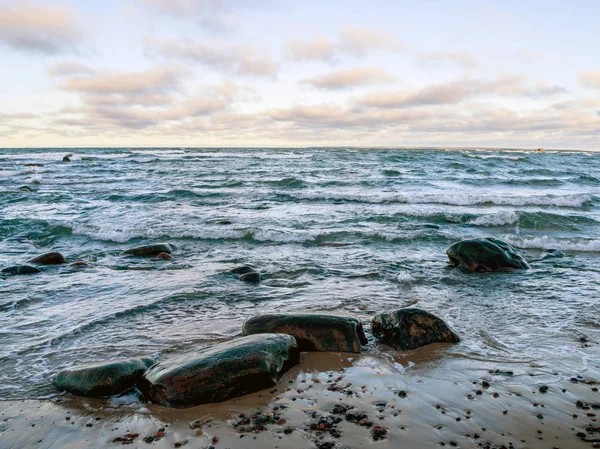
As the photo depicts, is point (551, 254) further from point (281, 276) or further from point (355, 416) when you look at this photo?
point (355, 416)

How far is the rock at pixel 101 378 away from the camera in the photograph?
13.2 ft

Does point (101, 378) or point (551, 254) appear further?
point (551, 254)

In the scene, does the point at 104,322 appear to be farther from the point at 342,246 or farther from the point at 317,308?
the point at 342,246

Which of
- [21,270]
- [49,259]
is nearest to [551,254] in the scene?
[49,259]

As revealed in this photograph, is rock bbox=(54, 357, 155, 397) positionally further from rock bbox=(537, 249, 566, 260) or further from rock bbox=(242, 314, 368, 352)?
rock bbox=(537, 249, 566, 260)

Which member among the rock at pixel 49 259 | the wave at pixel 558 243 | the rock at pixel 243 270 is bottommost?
the wave at pixel 558 243

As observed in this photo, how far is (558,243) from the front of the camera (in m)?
10.6

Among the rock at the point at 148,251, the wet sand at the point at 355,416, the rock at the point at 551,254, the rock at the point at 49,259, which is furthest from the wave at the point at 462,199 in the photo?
the wet sand at the point at 355,416

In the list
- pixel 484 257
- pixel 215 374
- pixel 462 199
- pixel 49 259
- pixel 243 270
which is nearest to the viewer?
pixel 215 374

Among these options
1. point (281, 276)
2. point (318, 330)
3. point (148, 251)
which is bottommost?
point (281, 276)

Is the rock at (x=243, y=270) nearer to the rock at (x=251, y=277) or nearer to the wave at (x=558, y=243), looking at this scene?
the rock at (x=251, y=277)

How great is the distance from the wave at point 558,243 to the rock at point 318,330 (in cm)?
735

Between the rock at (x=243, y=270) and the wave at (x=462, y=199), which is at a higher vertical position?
the wave at (x=462, y=199)

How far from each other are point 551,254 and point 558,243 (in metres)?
1.44
